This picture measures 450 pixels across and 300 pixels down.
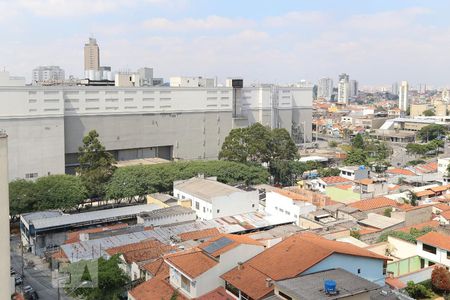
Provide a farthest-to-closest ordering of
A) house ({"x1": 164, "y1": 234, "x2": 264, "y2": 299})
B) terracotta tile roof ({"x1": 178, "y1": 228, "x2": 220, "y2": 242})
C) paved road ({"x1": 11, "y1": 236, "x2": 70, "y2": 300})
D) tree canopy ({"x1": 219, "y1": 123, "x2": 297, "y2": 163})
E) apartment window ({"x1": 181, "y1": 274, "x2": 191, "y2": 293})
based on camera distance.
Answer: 1. tree canopy ({"x1": 219, "y1": 123, "x2": 297, "y2": 163})
2. terracotta tile roof ({"x1": 178, "y1": 228, "x2": 220, "y2": 242})
3. paved road ({"x1": 11, "y1": 236, "x2": 70, "y2": 300})
4. apartment window ({"x1": 181, "y1": 274, "x2": 191, "y2": 293})
5. house ({"x1": 164, "y1": 234, "x2": 264, "y2": 299})

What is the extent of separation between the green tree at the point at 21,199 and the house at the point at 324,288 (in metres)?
14.2

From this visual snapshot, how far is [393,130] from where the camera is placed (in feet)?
181

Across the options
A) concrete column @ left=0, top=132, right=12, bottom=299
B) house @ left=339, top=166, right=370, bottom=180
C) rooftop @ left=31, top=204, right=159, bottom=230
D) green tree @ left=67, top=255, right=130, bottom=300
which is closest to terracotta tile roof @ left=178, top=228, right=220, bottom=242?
rooftop @ left=31, top=204, right=159, bottom=230

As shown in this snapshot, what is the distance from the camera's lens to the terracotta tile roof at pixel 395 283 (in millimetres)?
10383

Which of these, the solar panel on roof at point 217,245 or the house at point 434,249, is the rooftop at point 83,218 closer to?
the solar panel on roof at point 217,245

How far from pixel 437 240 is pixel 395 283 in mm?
2299

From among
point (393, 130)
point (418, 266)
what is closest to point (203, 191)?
point (418, 266)

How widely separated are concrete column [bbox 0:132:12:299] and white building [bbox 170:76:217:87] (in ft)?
108

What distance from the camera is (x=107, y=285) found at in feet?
32.0

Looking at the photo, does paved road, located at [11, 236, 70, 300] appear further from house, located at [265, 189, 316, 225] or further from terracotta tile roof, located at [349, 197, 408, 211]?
terracotta tile roof, located at [349, 197, 408, 211]

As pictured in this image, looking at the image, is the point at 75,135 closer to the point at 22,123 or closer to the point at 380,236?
the point at 22,123

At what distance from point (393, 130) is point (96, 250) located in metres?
47.3

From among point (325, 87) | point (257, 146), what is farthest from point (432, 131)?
point (325, 87)

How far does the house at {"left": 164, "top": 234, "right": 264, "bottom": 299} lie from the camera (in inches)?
373
